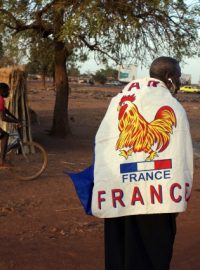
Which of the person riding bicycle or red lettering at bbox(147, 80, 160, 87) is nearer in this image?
red lettering at bbox(147, 80, 160, 87)

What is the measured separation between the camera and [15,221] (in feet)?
20.9

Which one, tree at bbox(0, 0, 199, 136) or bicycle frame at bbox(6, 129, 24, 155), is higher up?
tree at bbox(0, 0, 199, 136)

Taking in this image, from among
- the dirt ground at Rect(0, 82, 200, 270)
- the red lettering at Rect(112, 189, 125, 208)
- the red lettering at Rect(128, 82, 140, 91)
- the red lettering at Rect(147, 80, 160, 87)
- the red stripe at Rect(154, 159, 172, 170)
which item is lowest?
the dirt ground at Rect(0, 82, 200, 270)

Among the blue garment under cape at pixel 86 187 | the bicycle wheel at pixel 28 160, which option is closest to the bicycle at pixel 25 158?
the bicycle wheel at pixel 28 160

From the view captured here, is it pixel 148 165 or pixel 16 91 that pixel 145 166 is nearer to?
pixel 148 165

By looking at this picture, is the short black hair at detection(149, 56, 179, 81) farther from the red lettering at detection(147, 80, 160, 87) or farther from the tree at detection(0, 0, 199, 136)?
the tree at detection(0, 0, 199, 136)

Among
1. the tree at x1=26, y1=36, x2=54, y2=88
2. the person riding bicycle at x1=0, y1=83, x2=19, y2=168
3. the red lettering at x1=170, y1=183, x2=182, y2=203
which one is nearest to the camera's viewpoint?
the red lettering at x1=170, y1=183, x2=182, y2=203

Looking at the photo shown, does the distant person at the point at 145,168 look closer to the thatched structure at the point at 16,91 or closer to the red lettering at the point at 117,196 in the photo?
the red lettering at the point at 117,196

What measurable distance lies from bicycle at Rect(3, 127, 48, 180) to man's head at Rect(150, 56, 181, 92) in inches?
229

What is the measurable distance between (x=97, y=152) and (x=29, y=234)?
2.76 meters

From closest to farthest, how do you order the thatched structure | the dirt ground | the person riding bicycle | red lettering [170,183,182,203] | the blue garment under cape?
1. red lettering [170,183,182,203]
2. the blue garment under cape
3. the dirt ground
4. the person riding bicycle
5. the thatched structure

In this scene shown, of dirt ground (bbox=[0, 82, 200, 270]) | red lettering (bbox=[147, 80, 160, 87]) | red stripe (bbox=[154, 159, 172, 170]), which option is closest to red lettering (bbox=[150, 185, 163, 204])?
red stripe (bbox=[154, 159, 172, 170])

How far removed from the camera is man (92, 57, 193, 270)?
Result: 125 inches

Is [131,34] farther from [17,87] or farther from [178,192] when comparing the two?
[178,192]
